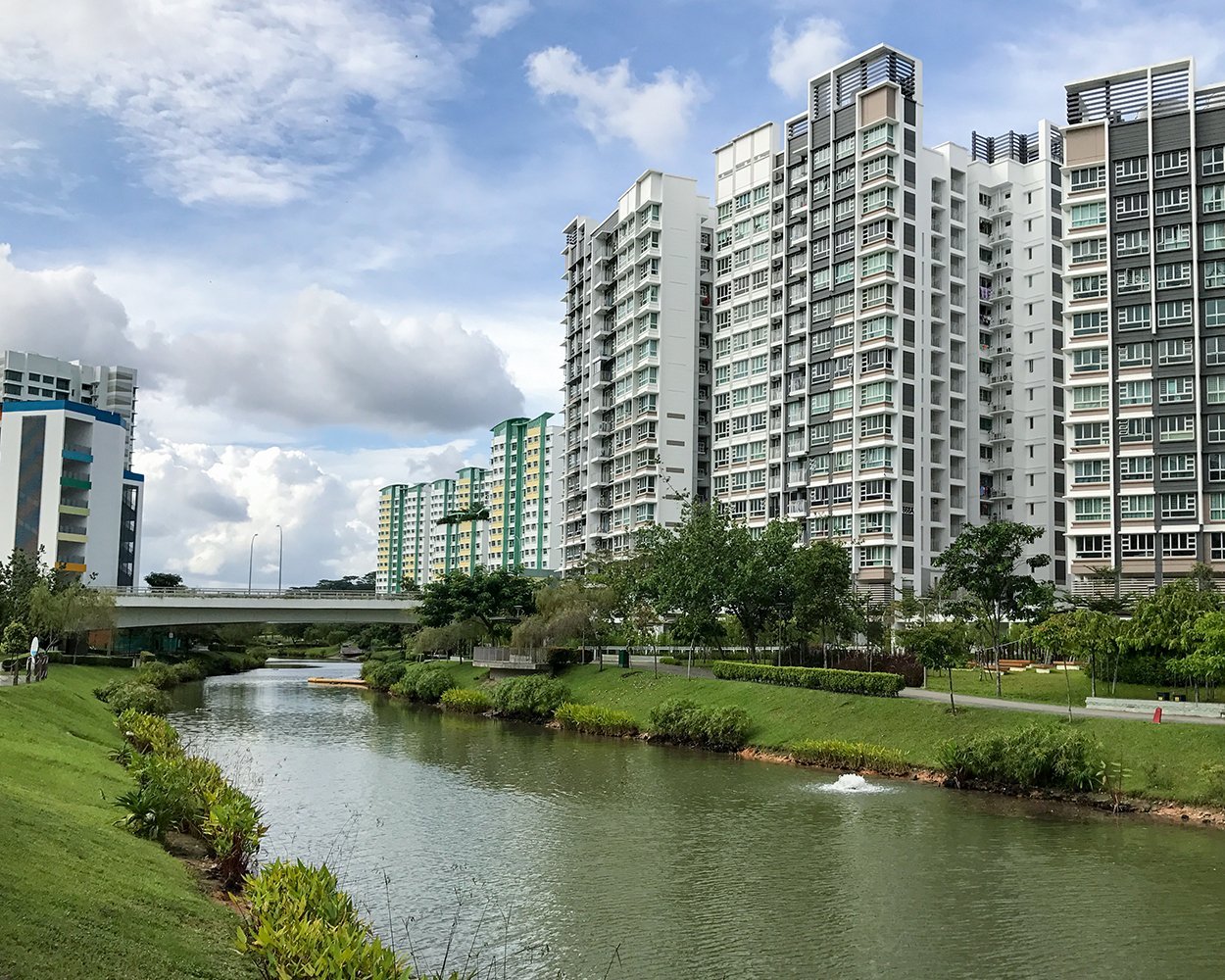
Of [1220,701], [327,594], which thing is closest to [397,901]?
[1220,701]

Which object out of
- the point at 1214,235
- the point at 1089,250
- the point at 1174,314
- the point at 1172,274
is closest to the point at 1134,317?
the point at 1174,314

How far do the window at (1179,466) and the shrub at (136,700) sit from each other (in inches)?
2557

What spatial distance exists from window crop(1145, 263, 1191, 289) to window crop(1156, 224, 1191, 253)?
1.09 meters

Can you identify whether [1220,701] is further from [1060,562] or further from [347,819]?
[1060,562]

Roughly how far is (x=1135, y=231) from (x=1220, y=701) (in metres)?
45.2

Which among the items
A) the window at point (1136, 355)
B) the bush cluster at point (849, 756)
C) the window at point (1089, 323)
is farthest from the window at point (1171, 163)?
the bush cluster at point (849, 756)

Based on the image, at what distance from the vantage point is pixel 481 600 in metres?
81.4

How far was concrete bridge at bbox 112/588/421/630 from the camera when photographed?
263ft

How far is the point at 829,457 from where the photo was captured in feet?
294

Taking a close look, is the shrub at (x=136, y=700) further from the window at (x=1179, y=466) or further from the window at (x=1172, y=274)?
the window at (x=1172, y=274)

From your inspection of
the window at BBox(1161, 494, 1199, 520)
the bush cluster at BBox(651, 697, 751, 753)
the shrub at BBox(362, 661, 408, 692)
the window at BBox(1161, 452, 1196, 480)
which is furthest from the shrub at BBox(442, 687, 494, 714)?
the window at BBox(1161, 452, 1196, 480)

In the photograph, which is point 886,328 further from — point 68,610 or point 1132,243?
point 68,610

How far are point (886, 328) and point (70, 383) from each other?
12952cm

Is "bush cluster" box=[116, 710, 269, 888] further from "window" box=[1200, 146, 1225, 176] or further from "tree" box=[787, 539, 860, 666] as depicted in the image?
"window" box=[1200, 146, 1225, 176]
